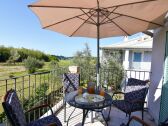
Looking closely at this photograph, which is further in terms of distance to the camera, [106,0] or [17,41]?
[17,41]

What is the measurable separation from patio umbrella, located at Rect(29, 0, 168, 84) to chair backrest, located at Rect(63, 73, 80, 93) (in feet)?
3.43

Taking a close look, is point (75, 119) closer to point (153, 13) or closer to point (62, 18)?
point (62, 18)

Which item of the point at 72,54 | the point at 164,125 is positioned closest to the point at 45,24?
the point at 164,125

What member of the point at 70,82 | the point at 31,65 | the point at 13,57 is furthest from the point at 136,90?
the point at 13,57

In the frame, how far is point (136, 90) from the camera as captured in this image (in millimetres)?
3828

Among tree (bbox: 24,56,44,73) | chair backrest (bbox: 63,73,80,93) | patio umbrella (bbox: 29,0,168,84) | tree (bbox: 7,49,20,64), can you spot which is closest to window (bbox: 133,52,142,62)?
patio umbrella (bbox: 29,0,168,84)

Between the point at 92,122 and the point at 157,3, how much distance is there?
267 centimetres

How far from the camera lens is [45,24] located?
11.4ft

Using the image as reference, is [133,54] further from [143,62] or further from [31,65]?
[31,65]

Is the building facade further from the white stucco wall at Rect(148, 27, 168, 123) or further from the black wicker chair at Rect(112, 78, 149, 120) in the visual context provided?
the black wicker chair at Rect(112, 78, 149, 120)

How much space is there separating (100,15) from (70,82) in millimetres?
1688

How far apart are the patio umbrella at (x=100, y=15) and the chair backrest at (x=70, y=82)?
1.04 metres

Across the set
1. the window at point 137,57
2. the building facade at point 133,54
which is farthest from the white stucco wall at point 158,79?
the window at point 137,57

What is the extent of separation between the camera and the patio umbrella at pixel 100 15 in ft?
7.69
